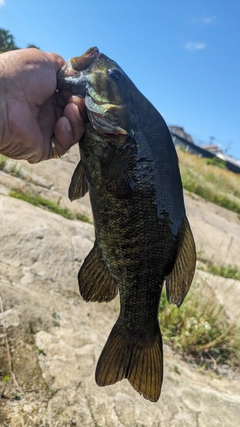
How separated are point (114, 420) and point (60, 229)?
107 inches

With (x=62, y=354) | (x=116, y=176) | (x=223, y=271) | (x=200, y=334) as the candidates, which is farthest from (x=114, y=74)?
(x=223, y=271)

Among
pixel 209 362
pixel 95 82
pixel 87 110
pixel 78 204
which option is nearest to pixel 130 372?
pixel 87 110

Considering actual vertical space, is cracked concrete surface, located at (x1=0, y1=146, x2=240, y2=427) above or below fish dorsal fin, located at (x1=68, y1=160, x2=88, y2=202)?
Answer: below

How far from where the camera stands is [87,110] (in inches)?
82.5

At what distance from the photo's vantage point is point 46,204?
21.4ft

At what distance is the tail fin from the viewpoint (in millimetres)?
2053

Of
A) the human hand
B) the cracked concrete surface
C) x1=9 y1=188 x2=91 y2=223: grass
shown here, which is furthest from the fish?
x1=9 y1=188 x2=91 y2=223: grass

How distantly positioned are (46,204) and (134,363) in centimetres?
468

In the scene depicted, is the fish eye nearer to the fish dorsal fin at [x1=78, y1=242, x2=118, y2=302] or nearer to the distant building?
the fish dorsal fin at [x1=78, y1=242, x2=118, y2=302]

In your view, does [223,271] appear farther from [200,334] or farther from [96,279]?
[96,279]

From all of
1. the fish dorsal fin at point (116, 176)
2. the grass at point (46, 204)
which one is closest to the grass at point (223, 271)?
the grass at point (46, 204)

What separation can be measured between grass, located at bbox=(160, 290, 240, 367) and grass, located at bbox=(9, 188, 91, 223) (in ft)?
7.72

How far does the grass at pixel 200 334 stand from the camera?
475 centimetres

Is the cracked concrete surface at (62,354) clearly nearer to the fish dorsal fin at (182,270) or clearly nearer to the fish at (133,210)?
the fish at (133,210)
